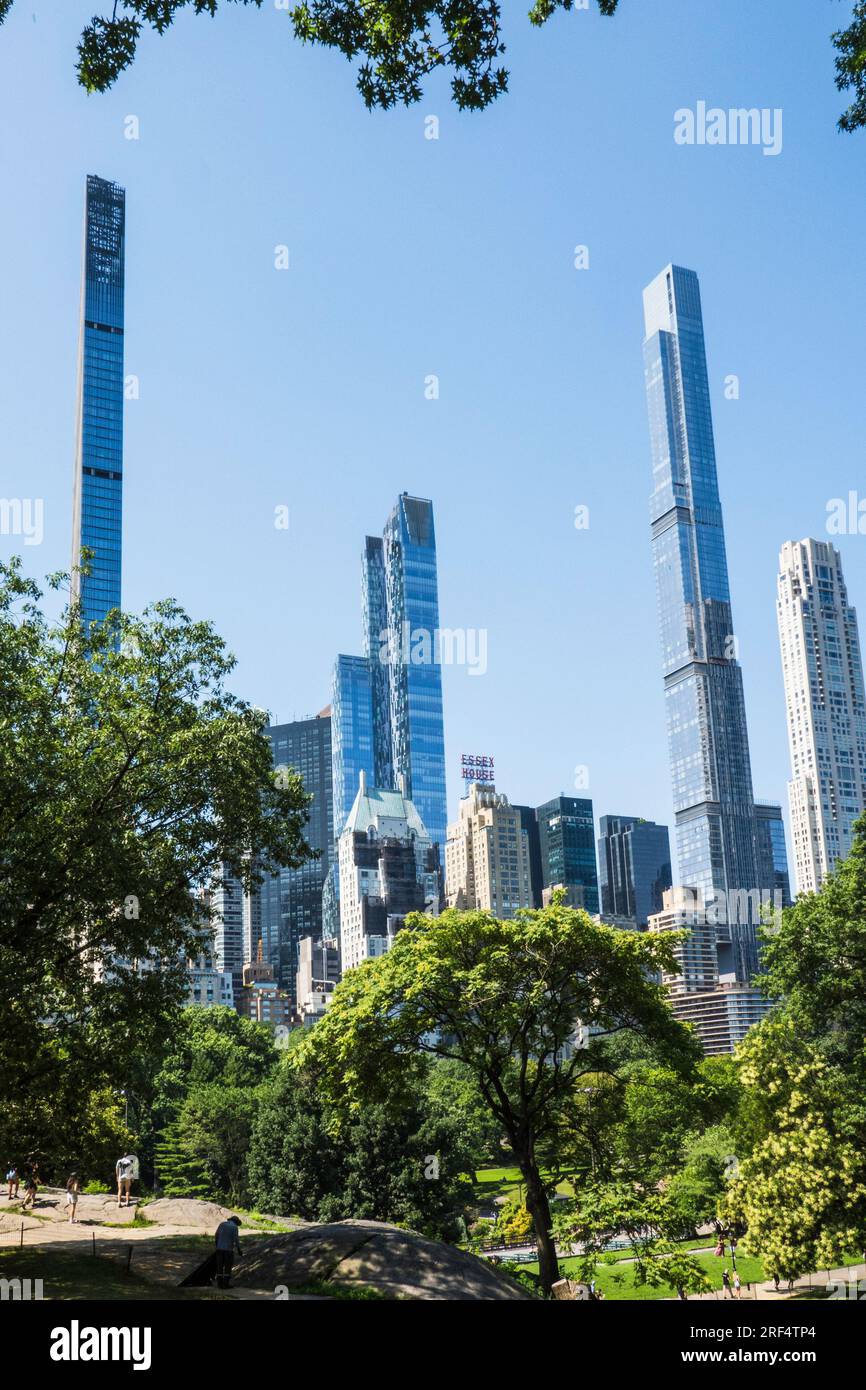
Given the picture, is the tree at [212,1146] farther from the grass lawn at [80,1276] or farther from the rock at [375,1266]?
the rock at [375,1266]

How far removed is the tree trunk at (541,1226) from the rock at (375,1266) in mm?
6140

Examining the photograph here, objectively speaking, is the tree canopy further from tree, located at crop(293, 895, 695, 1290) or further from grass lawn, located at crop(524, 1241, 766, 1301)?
grass lawn, located at crop(524, 1241, 766, 1301)

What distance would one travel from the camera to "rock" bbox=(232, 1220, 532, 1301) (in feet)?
57.7

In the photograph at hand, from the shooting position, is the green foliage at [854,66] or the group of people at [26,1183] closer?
A: the green foliage at [854,66]

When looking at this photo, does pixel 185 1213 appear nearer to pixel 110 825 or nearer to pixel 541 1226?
pixel 541 1226

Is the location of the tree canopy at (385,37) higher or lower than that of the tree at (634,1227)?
higher

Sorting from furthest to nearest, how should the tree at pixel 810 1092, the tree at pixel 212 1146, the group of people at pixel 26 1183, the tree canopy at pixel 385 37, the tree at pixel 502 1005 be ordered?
the tree at pixel 212 1146
the tree at pixel 810 1092
the group of people at pixel 26 1183
the tree at pixel 502 1005
the tree canopy at pixel 385 37

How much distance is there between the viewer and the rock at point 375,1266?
17.6m

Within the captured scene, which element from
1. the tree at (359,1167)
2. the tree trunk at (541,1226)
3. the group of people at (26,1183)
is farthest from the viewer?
the tree at (359,1167)

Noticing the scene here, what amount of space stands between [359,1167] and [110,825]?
35703 mm

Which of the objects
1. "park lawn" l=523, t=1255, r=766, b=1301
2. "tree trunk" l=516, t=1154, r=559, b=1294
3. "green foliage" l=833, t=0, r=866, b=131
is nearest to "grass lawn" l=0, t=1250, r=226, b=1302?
"tree trunk" l=516, t=1154, r=559, b=1294

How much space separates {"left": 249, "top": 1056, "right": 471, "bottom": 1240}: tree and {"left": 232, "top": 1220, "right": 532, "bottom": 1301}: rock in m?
30.0

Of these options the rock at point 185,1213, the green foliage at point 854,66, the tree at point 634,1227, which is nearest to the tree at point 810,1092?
the tree at point 634,1227

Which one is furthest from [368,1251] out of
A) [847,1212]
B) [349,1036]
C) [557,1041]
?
[847,1212]
